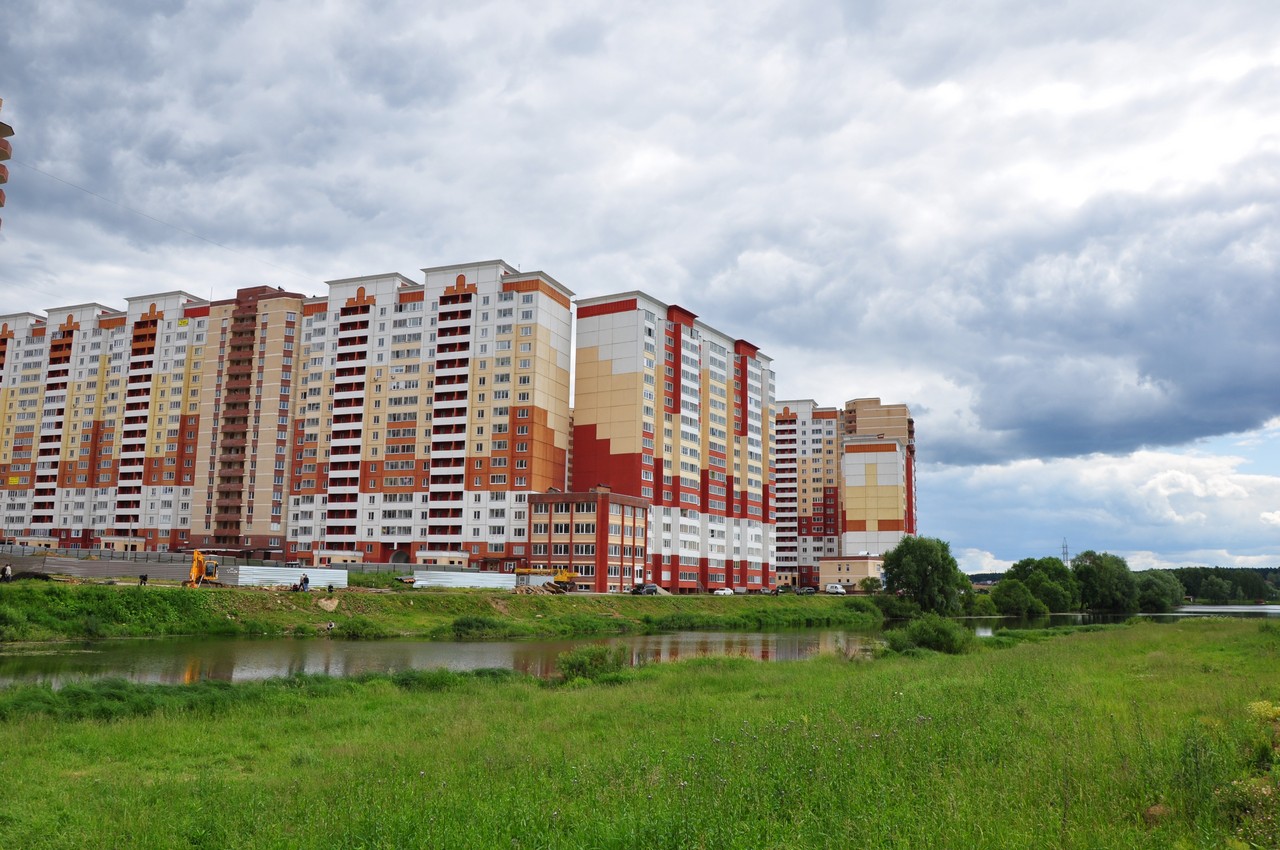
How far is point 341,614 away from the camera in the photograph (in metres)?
68.5

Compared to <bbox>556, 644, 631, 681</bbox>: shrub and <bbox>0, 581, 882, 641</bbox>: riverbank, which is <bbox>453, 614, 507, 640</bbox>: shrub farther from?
<bbox>556, 644, 631, 681</bbox>: shrub

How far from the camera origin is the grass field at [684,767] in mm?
10273

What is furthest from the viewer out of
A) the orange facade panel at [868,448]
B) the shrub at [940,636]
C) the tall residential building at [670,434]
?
the orange facade panel at [868,448]

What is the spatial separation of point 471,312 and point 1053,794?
118494 mm

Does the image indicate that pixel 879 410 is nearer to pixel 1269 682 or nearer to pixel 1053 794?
pixel 1269 682

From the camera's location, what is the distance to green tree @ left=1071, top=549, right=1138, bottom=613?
143250mm

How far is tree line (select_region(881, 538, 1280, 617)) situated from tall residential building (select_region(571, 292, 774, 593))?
27053 mm

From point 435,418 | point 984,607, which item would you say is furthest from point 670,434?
point 984,607

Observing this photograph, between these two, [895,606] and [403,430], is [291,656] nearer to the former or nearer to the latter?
[403,430]

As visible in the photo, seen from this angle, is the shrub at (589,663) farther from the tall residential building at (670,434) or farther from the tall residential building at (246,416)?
the tall residential building at (246,416)

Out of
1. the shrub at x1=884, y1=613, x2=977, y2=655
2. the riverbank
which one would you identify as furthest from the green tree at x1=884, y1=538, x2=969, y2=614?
the shrub at x1=884, y1=613, x2=977, y2=655

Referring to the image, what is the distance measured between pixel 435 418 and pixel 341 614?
56.7m

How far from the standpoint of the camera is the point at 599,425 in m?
122

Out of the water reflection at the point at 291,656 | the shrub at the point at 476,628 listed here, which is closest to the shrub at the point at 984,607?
the water reflection at the point at 291,656
